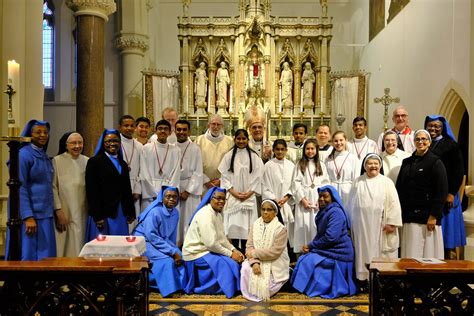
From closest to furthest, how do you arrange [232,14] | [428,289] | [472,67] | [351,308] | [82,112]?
[428,289] < [351,308] < [472,67] < [82,112] < [232,14]

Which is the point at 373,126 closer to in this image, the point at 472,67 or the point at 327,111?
the point at 327,111

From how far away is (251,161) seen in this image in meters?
7.36

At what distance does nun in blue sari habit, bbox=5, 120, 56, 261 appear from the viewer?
572 cm

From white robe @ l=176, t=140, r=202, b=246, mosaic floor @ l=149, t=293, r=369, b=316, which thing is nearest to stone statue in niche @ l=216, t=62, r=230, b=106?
white robe @ l=176, t=140, r=202, b=246

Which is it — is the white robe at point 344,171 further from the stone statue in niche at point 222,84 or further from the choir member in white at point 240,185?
the stone statue in niche at point 222,84

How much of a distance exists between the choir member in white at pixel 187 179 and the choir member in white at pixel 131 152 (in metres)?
0.53

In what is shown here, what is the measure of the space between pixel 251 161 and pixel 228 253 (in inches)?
51.8

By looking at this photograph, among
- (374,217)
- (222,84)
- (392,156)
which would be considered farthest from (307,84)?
(374,217)

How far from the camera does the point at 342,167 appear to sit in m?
7.28

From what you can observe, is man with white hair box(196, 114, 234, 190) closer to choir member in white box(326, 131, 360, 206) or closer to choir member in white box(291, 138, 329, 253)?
choir member in white box(291, 138, 329, 253)

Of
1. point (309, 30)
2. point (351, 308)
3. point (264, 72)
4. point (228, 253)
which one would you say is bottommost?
point (351, 308)

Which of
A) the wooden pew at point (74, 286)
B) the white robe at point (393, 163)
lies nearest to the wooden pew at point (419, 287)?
the wooden pew at point (74, 286)

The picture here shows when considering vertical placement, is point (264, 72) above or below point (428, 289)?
above

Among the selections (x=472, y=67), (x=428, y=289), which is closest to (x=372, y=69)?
(x=472, y=67)
